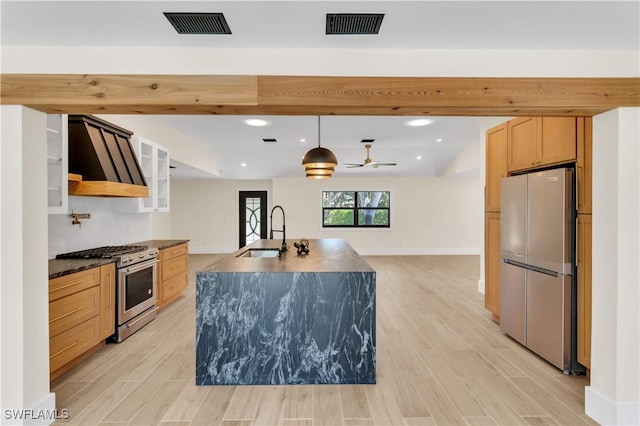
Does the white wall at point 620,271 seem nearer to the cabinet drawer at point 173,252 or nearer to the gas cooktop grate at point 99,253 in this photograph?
the gas cooktop grate at point 99,253

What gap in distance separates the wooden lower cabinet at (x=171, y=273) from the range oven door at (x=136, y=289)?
0.89 ft

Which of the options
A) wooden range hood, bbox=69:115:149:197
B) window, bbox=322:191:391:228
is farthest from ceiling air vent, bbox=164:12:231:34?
window, bbox=322:191:391:228

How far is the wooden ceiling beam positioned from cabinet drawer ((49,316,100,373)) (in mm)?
1811

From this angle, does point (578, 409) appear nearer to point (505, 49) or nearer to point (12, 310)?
point (505, 49)

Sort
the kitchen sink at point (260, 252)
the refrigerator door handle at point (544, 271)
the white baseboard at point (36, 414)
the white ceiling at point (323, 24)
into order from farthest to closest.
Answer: the kitchen sink at point (260, 252)
the refrigerator door handle at point (544, 271)
the white baseboard at point (36, 414)
the white ceiling at point (323, 24)

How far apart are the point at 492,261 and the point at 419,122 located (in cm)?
266

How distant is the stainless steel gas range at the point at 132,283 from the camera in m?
3.46

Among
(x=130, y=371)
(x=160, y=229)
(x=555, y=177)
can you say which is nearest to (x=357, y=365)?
(x=130, y=371)

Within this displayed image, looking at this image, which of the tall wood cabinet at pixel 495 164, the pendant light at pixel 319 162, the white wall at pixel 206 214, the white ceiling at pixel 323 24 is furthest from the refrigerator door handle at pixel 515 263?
the white wall at pixel 206 214

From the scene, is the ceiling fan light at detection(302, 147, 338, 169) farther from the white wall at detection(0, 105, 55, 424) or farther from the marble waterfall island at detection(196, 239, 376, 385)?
the white wall at detection(0, 105, 55, 424)

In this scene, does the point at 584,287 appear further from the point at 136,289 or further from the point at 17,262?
the point at 136,289

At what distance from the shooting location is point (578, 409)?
2330mm

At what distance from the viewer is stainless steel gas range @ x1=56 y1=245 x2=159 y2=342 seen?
3455mm

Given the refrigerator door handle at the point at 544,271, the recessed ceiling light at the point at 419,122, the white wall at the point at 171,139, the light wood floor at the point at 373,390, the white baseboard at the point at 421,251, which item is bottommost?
the light wood floor at the point at 373,390
